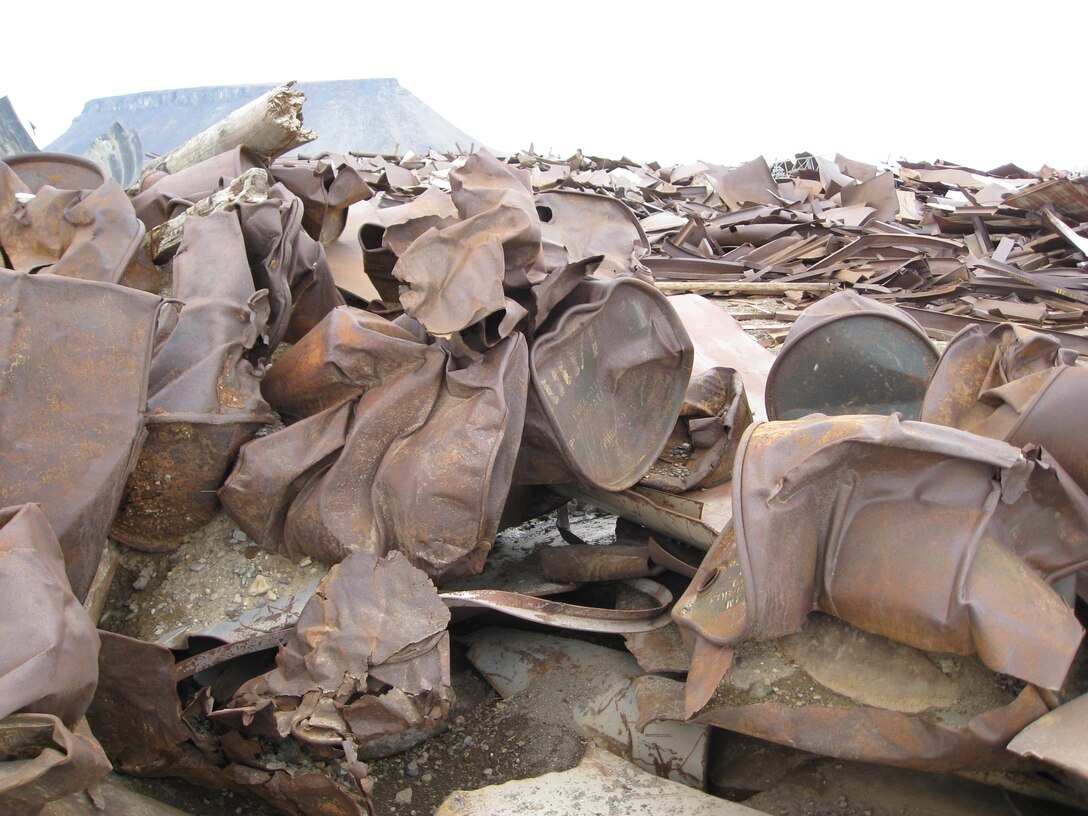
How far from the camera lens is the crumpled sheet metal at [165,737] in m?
1.52

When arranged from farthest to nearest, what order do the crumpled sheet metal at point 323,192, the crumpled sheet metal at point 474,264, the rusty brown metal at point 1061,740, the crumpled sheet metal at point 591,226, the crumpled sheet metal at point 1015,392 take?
the crumpled sheet metal at point 323,192 < the crumpled sheet metal at point 591,226 < the crumpled sheet metal at point 474,264 < the crumpled sheet metal at point 1015,392 < the rusty brown metal at point 1061,740

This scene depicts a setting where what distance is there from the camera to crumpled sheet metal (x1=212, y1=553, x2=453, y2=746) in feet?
4.91

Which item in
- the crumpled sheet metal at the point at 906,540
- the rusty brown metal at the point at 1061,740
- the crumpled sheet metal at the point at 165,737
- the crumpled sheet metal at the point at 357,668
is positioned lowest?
the crumpled sheet metal at the point at 165,737

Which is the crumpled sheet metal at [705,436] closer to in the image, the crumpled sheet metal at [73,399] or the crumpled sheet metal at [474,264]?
the crumpled sheet metal at [474,264]

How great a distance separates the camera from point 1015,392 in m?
1.48

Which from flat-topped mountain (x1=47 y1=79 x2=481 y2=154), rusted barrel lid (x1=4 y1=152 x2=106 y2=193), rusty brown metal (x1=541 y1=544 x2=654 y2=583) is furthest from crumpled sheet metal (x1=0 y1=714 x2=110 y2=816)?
flat-topped mountain (x1=47 y1=79 x2=481 y2=154)

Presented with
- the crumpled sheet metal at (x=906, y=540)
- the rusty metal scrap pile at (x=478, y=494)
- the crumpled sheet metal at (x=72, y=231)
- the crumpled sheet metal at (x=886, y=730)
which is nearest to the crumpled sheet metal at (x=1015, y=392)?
the rusty metal scrap pile at (x=478, y=494)

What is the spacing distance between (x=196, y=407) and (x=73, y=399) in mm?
258

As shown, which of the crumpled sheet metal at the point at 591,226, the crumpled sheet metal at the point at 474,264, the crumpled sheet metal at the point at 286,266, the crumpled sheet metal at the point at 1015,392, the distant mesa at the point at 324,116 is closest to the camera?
the crumpled sheet metal at the point at 1015,392

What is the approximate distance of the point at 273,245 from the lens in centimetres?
214

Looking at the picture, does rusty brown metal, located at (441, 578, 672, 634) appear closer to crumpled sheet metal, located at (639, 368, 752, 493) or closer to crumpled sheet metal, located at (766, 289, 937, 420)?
crumpled sheet metal, located at (639, 368, 752, 493)

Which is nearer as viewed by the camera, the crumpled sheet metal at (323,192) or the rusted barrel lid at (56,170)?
the rusted barrel lid at (56,170)

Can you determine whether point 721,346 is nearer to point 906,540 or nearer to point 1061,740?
point 906,540

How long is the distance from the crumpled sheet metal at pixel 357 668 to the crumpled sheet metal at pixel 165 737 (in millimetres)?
66
